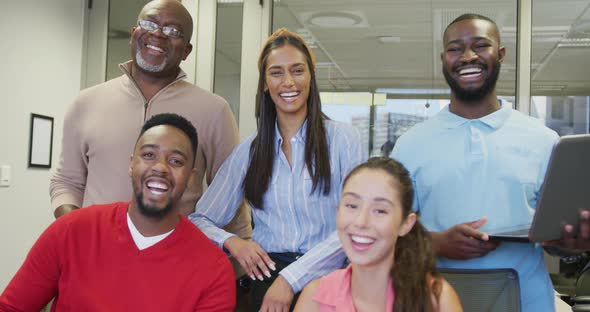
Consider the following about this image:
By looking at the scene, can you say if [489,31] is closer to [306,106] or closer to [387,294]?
[306,106]

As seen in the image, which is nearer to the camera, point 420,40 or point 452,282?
point 452,282

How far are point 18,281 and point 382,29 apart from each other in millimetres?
3101

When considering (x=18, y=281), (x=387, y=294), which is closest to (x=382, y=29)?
(x=387, y=294)

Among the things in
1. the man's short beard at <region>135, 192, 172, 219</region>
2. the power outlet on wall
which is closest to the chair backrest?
the man's short beard at <region>135, 192, 172, 219</region>

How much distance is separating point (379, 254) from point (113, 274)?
2.64 feet

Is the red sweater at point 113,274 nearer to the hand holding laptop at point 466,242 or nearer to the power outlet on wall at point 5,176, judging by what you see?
the hand holding laptop at point 466,242

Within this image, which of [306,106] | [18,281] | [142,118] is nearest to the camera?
[18,281]

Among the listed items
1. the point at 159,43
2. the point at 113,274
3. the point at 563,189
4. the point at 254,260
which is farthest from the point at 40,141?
the point at 563,189

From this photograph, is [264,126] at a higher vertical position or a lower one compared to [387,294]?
higher

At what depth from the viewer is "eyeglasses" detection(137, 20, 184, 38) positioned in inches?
90.7

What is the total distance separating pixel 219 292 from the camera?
172 centimetres

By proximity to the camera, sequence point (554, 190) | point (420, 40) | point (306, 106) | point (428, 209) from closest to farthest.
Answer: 1. point (554, 190)
2. point (428, 209)
3. point (306, 106)
4. point (420, 40)

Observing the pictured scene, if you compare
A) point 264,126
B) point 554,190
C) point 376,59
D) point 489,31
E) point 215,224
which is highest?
point 376,59

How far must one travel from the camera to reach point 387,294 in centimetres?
158
